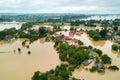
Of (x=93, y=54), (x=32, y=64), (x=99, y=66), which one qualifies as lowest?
(x=32, y=64)

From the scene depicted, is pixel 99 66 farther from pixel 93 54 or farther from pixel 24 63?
pixel 24 63

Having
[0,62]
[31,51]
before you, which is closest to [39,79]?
[0,62]

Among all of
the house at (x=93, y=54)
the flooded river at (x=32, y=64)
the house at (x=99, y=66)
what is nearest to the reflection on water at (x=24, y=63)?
the flooded river at (x=32, y=64)

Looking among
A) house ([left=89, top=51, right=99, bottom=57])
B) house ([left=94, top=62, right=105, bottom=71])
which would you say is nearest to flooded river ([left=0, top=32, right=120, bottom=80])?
house ([left=94, top=62, right=105, bottom=71])

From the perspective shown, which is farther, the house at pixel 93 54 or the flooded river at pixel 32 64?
the house at pixel 93 54

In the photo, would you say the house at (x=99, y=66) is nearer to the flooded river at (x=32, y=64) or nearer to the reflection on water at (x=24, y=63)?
the flooded river at (x=32, y=64)

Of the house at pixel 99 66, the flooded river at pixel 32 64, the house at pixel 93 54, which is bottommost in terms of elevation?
the flooded river at pixel 32 64

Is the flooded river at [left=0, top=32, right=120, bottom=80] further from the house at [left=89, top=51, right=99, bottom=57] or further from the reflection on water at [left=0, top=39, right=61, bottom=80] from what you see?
the house at [left=89, top=51, right=99, bottom=57]

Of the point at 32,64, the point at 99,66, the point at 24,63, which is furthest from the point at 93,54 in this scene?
the point at 24,63

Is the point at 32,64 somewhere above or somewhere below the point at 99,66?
below

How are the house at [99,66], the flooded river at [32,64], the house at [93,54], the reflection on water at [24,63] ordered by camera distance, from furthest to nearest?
the house at [93,54], the house at [99,66], the reflection on water at [24,63], the flooded river at [32,64]

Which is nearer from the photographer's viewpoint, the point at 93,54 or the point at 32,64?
the point at 32,64

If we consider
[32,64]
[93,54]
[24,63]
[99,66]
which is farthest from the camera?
[93,54]

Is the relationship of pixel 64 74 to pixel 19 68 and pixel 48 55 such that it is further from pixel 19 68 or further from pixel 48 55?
pixel 48 55
